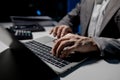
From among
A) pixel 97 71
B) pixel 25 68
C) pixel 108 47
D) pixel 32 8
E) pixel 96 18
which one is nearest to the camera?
pixel 25 68

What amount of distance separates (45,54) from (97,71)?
22 cm

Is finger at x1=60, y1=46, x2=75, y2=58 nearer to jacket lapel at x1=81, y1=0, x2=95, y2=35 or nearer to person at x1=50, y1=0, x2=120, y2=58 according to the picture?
person at x1=50, y1=0, x2=120, y2=58

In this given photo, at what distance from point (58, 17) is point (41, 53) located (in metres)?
0.97

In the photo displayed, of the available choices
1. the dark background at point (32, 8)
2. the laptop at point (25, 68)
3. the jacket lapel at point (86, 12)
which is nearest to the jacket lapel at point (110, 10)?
the jacket lapel at point (86, 12)

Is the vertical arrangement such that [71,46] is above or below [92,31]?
above

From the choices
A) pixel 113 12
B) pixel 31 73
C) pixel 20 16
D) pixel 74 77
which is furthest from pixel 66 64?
pixel 20 16

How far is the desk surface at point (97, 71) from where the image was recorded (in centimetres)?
60

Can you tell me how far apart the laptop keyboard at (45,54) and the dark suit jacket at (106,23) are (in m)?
0.19

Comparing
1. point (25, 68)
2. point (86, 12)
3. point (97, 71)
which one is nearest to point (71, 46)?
point (97, 71)

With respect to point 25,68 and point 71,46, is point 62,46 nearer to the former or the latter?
point 71,46

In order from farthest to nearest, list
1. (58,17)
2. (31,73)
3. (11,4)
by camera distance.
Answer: (58,17), (11,4), (31,73)

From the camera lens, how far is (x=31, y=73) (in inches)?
20.1

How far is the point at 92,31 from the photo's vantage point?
Answer: 1.16m

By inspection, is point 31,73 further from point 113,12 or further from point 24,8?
point 24,8
